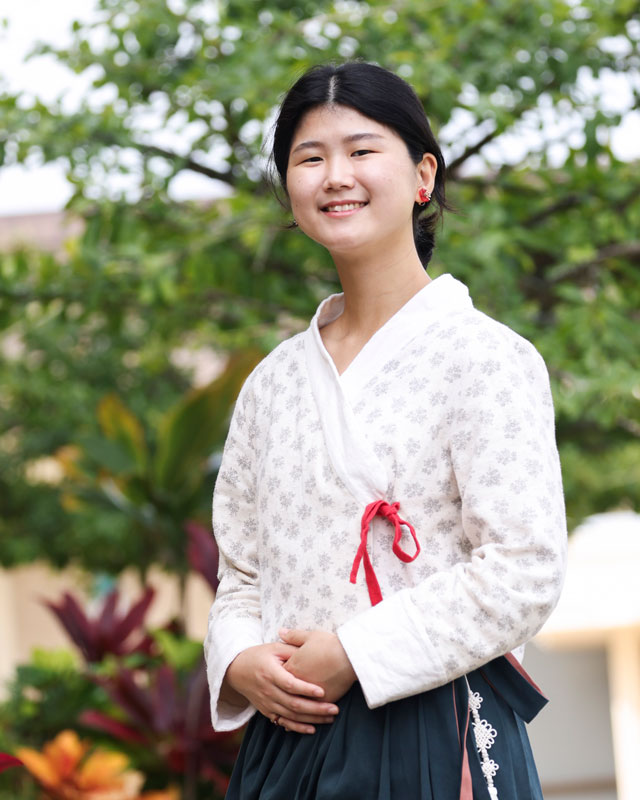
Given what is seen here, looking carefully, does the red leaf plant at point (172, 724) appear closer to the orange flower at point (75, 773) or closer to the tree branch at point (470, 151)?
the orange flower at point (75, 773)

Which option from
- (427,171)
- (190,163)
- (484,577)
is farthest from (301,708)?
(190,163)

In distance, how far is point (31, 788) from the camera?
3.52 metres

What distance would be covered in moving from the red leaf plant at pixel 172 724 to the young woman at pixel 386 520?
1932 mm

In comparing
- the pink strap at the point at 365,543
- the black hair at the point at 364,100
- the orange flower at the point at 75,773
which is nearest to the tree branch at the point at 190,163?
the orange flower at the point at 75,773

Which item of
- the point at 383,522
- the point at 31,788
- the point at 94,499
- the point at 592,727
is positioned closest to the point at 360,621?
the point at 383,522

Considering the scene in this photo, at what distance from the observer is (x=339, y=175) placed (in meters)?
1.26

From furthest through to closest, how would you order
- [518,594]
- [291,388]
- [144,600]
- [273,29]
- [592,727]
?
[592,727] < [144,600] < [273,29] < [291,388] < [518,594]

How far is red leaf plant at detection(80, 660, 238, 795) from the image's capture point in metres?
3.21

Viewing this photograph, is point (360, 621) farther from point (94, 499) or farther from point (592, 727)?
point (592, 727)

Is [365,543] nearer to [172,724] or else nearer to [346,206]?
[346,206]

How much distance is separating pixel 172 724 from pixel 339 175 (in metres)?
2.38

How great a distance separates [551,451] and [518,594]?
173 mm

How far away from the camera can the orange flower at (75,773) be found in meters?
3.21

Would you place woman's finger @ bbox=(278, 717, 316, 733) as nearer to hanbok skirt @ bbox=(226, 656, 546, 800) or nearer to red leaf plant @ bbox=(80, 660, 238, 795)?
hanbok skirt @ bbox=(226, 656, 546, 800)
